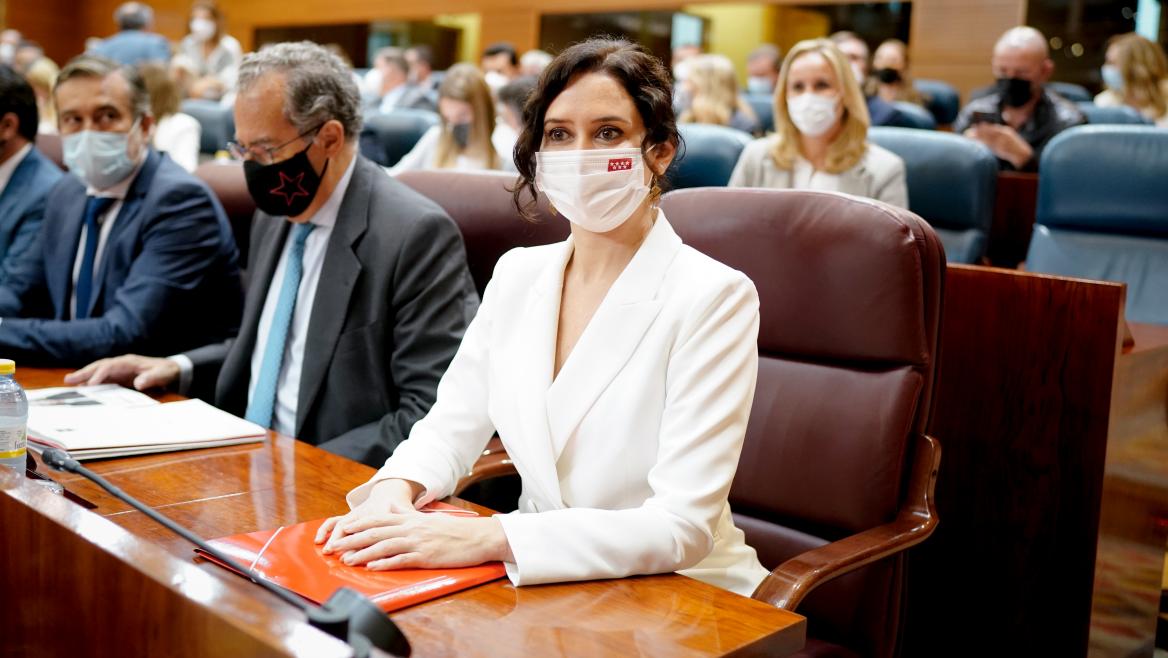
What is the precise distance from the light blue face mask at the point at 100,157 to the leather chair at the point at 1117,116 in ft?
14.0

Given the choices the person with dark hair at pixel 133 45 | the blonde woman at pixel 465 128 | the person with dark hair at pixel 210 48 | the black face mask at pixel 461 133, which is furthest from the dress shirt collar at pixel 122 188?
the person with dark hair at pixel 210 48

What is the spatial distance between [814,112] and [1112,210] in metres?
0.91

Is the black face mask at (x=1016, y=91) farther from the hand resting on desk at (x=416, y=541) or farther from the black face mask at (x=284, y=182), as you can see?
the hand resting on desk at (x=416, y=541)

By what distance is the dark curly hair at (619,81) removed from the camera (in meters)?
1.34

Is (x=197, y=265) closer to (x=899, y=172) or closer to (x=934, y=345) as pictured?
(x=934, y=345)

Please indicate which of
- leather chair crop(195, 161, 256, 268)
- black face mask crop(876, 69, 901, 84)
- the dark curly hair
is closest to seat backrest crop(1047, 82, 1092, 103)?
black face mask crop(876, 69, 901, 84)

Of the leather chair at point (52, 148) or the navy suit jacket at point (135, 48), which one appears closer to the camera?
the leather chair at point (52, 148)

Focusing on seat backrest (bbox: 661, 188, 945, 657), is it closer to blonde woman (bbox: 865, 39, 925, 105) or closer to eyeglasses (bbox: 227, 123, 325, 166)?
eyeglasses (bbox: 227, 123, 325, 166)

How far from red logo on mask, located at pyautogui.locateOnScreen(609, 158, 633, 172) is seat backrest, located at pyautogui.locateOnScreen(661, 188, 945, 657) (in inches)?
15.0

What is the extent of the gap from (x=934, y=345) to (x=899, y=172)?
5.54 feet

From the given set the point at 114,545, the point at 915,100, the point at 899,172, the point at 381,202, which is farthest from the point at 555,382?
the point at 915,100

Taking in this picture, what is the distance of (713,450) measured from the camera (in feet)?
3.90

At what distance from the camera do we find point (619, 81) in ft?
4.39

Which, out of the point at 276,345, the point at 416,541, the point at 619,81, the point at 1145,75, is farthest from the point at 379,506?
the point at 1145,75
